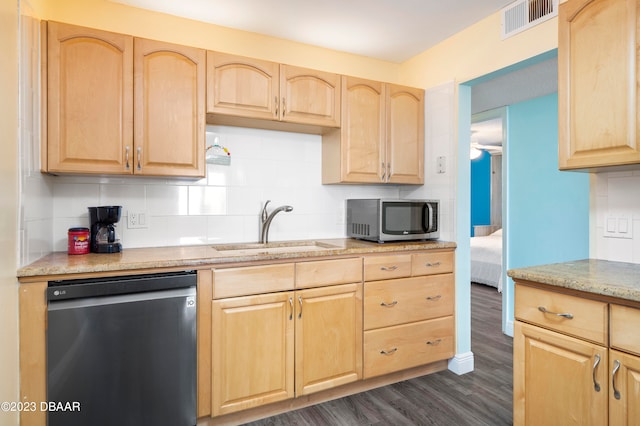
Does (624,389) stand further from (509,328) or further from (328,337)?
(509,328)

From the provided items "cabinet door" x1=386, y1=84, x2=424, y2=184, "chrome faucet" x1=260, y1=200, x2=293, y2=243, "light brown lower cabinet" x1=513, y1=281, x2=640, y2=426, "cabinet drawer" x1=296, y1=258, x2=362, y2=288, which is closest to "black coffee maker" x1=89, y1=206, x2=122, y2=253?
"chrome faucet" x1=260, y1=200, x2=293, y2=243

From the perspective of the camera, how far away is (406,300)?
95.1 inches

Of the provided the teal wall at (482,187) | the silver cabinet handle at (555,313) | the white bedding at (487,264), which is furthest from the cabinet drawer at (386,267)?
the teal wall at (482,187)

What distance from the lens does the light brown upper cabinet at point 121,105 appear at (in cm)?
182

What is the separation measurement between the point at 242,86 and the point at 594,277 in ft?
6.81

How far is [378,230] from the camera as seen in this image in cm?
247

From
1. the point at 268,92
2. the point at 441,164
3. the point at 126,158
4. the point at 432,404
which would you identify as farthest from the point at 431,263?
the point at 126,158

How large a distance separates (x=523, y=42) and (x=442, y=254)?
1451 millimetres

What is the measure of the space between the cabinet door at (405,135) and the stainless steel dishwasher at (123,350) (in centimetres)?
171

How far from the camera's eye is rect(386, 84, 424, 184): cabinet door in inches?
107

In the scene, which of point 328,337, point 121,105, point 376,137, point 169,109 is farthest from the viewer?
point 376,137

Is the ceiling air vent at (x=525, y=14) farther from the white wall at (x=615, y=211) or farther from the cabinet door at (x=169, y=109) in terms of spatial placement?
the cabinet door at (x=169, y=109)

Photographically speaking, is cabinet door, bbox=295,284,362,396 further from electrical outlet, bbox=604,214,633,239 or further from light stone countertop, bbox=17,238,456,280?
electrical outlet, bbox=604,214,633,239

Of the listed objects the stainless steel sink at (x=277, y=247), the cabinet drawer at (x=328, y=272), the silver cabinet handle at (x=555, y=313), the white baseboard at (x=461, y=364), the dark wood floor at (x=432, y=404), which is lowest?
the dark wood floor at (x=432, y=404)
